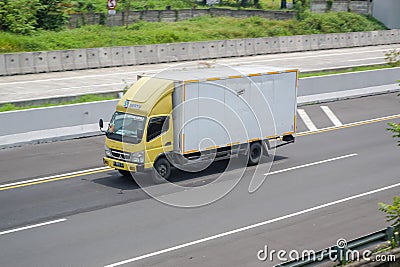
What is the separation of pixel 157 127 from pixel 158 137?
0.28 m

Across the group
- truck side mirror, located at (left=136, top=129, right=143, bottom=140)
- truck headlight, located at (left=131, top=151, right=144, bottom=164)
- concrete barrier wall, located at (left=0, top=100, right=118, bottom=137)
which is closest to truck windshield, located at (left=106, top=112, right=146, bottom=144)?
truck side mirror, located at (left=136, top=129, right=143, bottom=140)

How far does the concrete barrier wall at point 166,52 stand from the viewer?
39.5 meters

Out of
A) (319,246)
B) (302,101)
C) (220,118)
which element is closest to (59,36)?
(302,101)

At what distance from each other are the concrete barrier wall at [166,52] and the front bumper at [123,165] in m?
20.8

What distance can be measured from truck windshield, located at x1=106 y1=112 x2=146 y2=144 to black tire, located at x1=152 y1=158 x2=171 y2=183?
92 cm

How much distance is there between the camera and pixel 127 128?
64.3 feet

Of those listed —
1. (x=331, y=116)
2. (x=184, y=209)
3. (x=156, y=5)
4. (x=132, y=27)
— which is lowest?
(x=331, y=116)

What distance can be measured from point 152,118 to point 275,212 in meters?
4.45

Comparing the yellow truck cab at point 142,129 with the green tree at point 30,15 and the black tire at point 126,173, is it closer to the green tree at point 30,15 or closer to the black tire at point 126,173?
the black tire at point 126,173

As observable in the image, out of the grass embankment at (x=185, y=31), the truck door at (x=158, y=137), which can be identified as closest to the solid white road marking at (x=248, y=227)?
the truck door at (x=158, y=137)

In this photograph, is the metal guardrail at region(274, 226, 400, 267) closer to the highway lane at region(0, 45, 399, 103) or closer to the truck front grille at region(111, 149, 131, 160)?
the truck front grille at region(111, 149, 131, 160)

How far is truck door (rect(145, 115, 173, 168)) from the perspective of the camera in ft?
63.3

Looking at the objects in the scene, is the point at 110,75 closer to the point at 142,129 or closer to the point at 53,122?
the point at 53,122

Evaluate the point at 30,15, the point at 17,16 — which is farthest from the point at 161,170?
the point at 30,15
